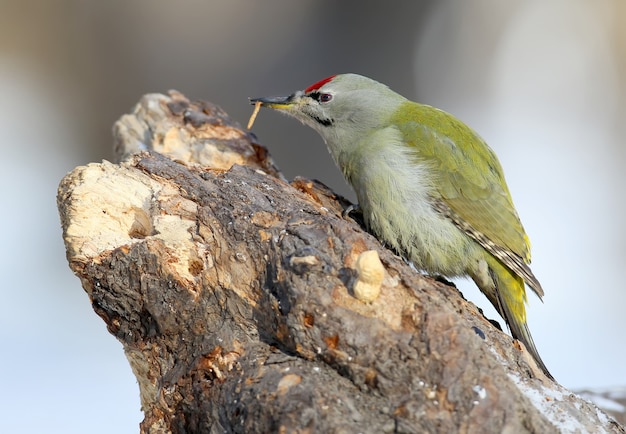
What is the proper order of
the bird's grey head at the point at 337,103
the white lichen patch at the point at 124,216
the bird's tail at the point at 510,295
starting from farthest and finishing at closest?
the bird's grey head at the point at 337,103
the bird's tail at the point at 510,295
the white lichen patch at the point at 124,216

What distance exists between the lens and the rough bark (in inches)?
96.1

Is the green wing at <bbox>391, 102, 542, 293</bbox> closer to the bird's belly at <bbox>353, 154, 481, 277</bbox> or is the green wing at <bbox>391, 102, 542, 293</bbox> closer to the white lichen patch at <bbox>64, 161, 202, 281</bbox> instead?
the bird's belly at <bbox>353, 154, 481, 277</bbox>

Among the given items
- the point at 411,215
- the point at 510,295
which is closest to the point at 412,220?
the point at 411,215

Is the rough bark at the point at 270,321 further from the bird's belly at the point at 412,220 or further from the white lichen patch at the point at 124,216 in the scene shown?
the bird's belly at the point at 412,220

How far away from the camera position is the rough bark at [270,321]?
244 centimetres

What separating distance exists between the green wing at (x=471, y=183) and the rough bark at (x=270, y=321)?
0.82 metres

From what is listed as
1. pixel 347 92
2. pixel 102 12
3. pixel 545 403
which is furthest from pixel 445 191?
pixel 102 12

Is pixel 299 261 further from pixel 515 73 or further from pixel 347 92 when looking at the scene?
pixel 515 73

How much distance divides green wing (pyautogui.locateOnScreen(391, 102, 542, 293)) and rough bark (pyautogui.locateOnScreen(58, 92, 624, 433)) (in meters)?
0.82

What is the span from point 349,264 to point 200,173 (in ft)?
3.00

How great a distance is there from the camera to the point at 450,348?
2.48m

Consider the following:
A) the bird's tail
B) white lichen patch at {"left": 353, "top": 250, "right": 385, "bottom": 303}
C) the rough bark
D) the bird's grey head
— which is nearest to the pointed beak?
the bird's grey head

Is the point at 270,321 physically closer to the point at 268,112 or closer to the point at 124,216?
the point at 124,216

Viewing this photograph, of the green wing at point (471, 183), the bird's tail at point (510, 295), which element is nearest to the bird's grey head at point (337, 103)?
the green wing at point (471, 183)
